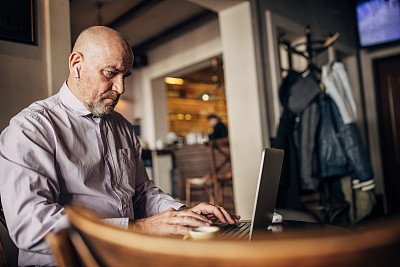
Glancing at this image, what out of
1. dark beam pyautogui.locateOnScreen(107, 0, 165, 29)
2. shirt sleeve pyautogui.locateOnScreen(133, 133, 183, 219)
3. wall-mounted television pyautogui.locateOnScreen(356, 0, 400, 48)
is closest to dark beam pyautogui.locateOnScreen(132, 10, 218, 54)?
dark beam pyautogui.locateOnScreen(107, 0, 165, 29)

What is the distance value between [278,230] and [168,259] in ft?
2.76

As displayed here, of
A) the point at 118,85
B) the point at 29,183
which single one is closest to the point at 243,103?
the point at 118,85

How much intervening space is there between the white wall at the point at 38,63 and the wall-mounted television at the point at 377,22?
13.6ft

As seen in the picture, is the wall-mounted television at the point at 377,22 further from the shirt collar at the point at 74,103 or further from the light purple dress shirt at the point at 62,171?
the shirt collar at the point at 74,103

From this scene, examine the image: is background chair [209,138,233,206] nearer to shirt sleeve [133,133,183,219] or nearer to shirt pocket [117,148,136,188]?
shirt sleeve [133,133,183,219]

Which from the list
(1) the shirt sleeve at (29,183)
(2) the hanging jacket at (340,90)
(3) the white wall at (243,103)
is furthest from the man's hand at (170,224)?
(3) the white wall at (243,103)

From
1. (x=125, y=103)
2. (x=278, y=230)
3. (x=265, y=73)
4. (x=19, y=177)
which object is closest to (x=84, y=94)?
(x=19, y=177)

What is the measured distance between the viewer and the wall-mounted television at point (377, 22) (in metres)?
4.29

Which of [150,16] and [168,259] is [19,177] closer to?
[168,259]

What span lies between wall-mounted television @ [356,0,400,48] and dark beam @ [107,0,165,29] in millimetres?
2977

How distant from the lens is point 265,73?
3330mm

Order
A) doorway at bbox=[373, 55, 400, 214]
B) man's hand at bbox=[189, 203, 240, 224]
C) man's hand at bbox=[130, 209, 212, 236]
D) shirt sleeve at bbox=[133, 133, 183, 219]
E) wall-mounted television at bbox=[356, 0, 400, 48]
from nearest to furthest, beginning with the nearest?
man's hand at bbox=[130, 209, 212, 236], man's hand at bbox=[189, 203, 240, 224], shirt sleeve at bbox=[133, 133, 183, 219], wall-mounted television at bbox=[356, 0, 400, 48], doorway at bbox=[373, 55, 400, 214]

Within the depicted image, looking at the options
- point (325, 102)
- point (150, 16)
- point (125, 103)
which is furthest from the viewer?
point (125, 103)

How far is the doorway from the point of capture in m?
4.64
